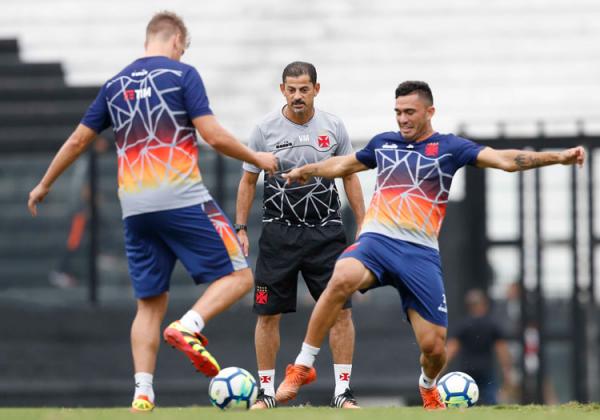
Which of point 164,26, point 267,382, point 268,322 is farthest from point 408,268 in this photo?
point 164,26

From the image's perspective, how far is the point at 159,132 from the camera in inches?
281

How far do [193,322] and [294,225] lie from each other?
1947 mm

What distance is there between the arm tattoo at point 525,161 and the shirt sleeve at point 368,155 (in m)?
0.93

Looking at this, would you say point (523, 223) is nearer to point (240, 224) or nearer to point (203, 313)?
point (240, 224)

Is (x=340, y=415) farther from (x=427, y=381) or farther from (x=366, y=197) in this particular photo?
(x=366, y=197)

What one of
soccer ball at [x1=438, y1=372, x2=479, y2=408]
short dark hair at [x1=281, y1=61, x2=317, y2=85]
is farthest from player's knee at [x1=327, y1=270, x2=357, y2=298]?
short dark hair at [x1=281, y1=61, x2=317, y2=85]

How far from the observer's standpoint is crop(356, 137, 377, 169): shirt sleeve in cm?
810

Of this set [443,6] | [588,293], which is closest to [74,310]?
[588,293]

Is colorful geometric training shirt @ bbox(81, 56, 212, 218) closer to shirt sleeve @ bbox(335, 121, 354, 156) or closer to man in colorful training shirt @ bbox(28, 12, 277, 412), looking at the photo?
man in colorful training shirt @ bbox(28, 12, 277, 412)

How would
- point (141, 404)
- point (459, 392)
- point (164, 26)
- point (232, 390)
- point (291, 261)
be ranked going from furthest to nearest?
point (291, 261), point (459, 392), point (232, 390), point (164, 26), point (141, 404)

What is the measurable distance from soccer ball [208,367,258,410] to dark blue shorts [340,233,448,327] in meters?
1.00

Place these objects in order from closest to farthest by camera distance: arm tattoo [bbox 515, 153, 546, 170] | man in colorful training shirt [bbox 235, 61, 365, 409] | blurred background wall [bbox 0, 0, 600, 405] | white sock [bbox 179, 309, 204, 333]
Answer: white sock [bbox 179, 309, 204, 333]
arm tattoo [bbox 515, 153, 546, 170]
man in colorful training shirt [bbox 235, 61, 365, 409]
blurred background wall [bbox 0, 0, 600, 405]

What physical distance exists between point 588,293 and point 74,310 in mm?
6094

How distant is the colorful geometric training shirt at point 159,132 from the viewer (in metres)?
7.14
